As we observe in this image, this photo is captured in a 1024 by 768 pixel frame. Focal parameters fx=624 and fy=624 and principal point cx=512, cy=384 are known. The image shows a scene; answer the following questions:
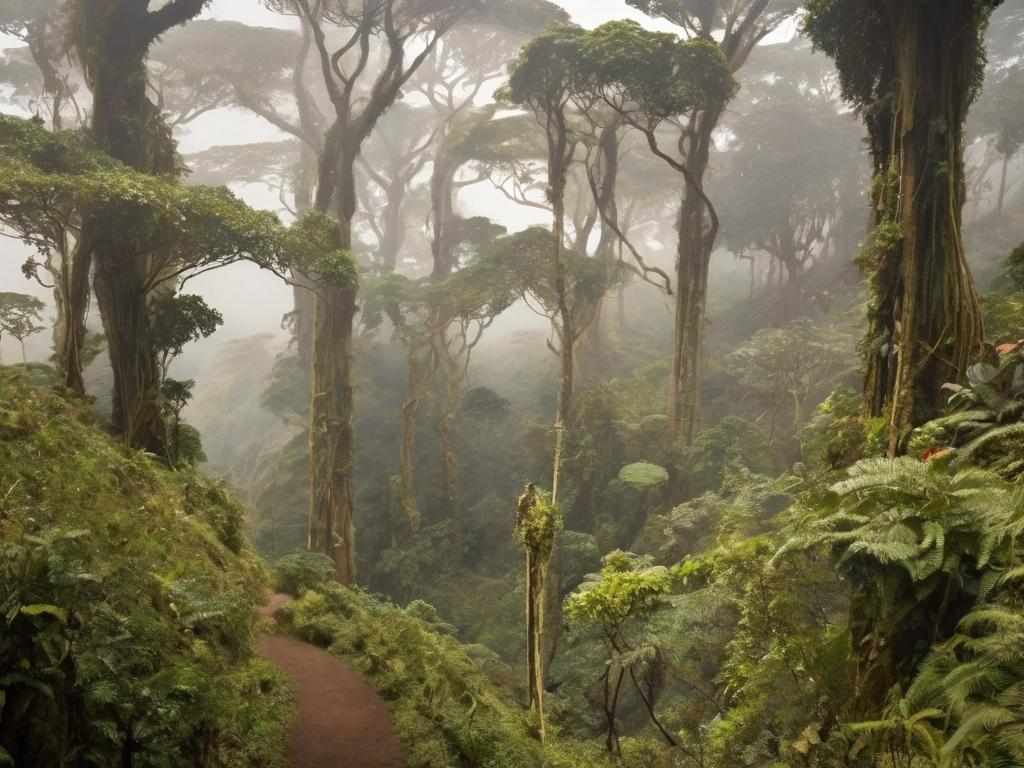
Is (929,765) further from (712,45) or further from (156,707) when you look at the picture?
(712,45)

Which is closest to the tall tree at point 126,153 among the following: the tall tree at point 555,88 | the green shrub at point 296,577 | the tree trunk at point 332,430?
the green shrub at point 296,577

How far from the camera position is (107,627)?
4211 mm

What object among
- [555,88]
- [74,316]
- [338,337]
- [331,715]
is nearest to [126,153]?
[74,316]

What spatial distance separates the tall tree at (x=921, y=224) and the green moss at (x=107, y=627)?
21.7 ft

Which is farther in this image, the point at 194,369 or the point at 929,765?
the point at 194,369

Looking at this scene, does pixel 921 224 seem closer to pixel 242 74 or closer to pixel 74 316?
pixel 74 316

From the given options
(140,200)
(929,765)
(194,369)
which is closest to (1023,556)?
(929,765)

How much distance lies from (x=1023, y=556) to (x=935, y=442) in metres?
2.12

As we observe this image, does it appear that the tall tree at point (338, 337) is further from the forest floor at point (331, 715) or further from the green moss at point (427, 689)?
the forest floor at point (331, 715)

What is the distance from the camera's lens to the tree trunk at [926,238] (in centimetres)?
656

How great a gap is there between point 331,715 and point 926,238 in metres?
7.92

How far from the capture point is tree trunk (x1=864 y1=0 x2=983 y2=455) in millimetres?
6559

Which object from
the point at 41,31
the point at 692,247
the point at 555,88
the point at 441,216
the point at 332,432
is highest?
the point at 41,31

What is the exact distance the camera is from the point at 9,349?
4506cm
